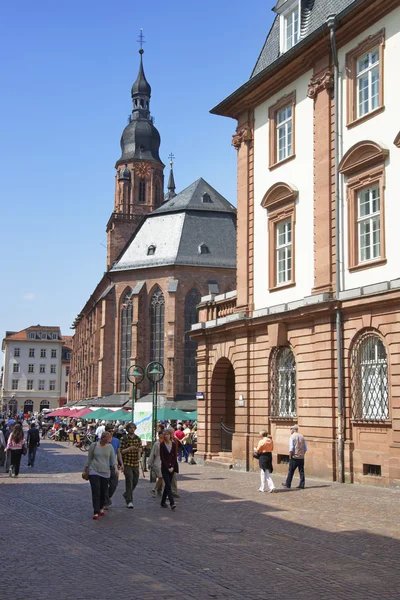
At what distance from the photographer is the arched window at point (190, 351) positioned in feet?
205

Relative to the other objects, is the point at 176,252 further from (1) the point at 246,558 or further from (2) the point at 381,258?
(1) the point at 246,558

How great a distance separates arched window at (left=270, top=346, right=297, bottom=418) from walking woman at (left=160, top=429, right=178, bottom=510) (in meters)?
8.71

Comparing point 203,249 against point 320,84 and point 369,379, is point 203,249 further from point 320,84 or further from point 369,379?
point 369,379

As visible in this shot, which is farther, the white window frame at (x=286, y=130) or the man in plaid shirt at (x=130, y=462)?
the white window frame at (x=286, y=130)

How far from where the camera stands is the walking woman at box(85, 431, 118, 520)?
548 inches

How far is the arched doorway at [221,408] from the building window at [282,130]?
8.08 metres

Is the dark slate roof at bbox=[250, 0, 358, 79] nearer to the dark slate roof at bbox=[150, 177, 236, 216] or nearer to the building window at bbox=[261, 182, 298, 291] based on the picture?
the building window at bbox=[261, 182, 298, 291]

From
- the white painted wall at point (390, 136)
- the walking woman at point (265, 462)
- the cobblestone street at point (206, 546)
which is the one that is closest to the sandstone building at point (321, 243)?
the white painted wall at point (390, 136)

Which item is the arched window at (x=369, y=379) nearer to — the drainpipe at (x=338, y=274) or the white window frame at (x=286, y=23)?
the drainpipe at (x=338, y=274)

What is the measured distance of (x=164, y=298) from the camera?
65062mm

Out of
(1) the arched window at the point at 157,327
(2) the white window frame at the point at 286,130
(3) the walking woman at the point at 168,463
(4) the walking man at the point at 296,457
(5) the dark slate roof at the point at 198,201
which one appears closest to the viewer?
(3) the walking woman at the point at 168,463

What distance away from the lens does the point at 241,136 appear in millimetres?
28297

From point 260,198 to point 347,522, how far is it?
598 inches

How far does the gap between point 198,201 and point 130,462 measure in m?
58.0
